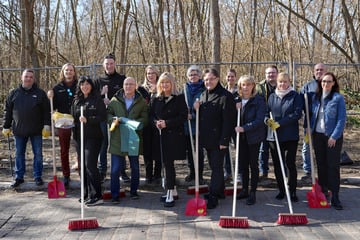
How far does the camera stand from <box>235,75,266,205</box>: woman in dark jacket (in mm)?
6129

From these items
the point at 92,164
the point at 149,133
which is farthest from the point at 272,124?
the point at 92,164

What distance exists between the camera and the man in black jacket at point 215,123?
19.6 feet

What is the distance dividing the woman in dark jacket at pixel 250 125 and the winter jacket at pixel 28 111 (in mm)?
3190

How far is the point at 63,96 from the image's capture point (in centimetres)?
703

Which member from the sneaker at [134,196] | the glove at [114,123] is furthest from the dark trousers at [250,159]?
the glove at [114,123]

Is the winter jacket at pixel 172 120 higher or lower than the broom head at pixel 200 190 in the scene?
higher

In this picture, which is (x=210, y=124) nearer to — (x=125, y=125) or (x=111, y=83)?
(x=125, y=125)

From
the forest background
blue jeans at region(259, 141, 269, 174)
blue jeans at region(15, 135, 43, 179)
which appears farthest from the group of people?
the forest background

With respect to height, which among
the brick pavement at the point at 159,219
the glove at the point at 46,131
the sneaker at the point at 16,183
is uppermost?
the glove at the point at 46,131

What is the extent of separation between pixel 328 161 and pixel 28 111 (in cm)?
472

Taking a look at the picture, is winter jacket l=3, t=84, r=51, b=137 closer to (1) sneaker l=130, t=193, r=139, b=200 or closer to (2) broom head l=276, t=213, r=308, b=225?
(1) sneaker l=130, t=193, r=139, b=200

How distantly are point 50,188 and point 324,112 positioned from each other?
14.4ft

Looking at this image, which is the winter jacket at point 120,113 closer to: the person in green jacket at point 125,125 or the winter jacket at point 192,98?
the person in green jacket at point 125,125

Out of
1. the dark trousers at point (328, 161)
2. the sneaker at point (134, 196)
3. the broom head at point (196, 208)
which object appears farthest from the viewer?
the sneaker at point (134, 196)
